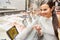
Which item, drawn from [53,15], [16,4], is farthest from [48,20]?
[16,4]

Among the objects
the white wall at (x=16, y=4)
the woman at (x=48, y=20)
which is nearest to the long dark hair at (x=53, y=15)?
the woman at (x=48, y=20)

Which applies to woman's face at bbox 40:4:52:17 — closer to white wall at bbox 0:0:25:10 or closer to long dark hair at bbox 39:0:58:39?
long dark hair at bbox 39:0:58:39

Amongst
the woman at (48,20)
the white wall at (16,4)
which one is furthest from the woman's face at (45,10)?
the white wall at (16,4)

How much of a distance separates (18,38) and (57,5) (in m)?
0.35

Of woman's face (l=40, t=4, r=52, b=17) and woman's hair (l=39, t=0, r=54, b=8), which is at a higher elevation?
woman's hair (l=39, t=0, r=54, b=8)

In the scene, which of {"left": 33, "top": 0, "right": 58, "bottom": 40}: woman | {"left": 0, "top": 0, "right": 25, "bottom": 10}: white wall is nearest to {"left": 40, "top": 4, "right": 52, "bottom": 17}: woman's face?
{"left": 33, "top": 0, "right": 58, "bottom": 40}: woman

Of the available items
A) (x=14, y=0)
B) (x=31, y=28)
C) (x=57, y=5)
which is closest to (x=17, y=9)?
(x=14, y=0)

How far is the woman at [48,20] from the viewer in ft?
2.67

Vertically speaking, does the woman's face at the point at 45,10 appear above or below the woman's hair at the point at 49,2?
below

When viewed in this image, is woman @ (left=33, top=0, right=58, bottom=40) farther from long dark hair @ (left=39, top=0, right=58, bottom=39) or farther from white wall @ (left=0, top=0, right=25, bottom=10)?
white wall @ (left=0, top=0, right=25, bottom=10)

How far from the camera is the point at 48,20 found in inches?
33.0

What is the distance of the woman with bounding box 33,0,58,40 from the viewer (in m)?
0.81

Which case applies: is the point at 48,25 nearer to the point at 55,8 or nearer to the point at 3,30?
the point at 55,8

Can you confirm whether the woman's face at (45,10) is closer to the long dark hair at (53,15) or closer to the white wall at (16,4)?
the long dark hair at (53,15)
